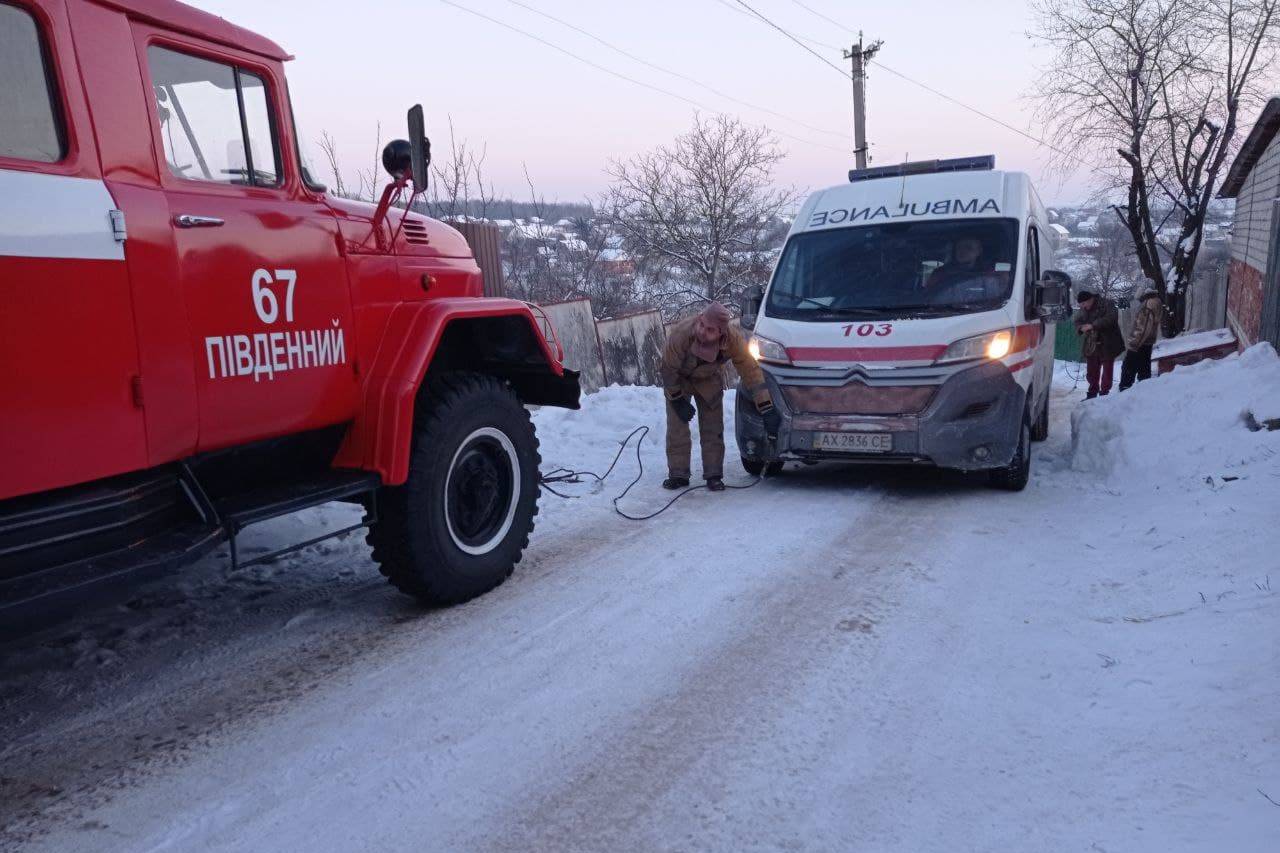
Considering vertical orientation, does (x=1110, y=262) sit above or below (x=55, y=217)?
below

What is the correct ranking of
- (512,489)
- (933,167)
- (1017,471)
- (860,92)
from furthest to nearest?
(860,92) < (933,167) < (1017,471) < (512,489)

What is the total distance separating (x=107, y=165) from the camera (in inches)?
122

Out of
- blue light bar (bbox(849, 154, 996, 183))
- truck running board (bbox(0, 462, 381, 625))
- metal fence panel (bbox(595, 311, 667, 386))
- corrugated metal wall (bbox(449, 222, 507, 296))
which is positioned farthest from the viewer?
metal fence panel (bbox(595, 311, 667, 386))

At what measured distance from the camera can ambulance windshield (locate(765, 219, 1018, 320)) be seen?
721cm

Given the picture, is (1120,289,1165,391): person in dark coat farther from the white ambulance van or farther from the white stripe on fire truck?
the white stripe on fire truck

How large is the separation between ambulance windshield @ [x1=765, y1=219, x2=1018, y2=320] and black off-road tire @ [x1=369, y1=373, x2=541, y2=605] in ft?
10.9

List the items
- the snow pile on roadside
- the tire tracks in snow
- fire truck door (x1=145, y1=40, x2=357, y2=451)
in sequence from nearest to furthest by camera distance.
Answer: the tire tracks in snow < fire truck door (x1=145, y1=40, x2=357, y2=451) < the snow pile on roadside

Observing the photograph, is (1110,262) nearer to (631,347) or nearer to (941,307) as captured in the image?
(631,347)

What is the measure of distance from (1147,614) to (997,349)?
117 inches

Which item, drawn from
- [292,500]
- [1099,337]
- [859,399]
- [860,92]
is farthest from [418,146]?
[860,92]

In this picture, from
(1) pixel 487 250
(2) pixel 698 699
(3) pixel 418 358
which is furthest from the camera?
(1) pixel 487 250

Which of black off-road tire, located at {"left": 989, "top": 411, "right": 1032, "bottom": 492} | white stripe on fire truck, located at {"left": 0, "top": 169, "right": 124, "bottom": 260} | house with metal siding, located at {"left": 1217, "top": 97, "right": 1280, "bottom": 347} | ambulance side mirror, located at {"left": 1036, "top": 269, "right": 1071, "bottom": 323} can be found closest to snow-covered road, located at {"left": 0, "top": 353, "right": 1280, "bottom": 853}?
black off-road tire, located at {"left": 989, "top": 411, "right": 1032, "bottom": 492}

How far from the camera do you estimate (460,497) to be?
15.5 feet

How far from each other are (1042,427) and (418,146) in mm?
8153
